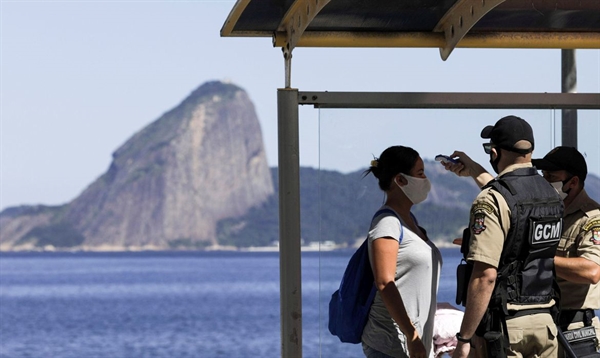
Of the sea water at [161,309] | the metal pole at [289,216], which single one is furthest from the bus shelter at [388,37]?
the sea water at [161,309]

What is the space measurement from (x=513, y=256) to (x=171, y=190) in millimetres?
161541

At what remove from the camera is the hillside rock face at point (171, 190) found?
16550 cm

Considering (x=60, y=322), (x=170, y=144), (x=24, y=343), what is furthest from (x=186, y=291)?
(x=170, y=144)

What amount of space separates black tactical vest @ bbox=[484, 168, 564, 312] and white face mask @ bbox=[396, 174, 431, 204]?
0.57 metres

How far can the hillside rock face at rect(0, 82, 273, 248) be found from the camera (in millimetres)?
165500

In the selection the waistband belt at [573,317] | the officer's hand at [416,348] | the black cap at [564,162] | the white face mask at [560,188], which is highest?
the black cap at [564,162]

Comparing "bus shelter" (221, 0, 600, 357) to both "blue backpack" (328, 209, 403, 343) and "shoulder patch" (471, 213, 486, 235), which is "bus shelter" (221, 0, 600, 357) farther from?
"shoulder patch" (471, 213, 486, 235)

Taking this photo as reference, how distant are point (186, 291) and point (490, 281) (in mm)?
91634

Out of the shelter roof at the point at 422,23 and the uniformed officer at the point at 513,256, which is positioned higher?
the shelter roof at the point at 422,23

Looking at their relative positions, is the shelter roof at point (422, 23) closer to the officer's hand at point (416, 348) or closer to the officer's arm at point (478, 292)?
the officer's arm at point (478, 292)

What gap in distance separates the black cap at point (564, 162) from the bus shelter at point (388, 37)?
0.38 metres

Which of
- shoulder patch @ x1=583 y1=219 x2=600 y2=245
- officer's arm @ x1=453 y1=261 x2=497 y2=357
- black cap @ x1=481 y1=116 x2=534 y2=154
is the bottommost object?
officer's arm @ x1=453 y1=261 x2=497 y2=357

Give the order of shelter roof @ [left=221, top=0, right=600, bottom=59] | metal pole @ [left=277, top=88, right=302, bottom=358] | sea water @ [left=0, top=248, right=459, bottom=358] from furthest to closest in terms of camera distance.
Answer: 1. sea water @ [left=0, top=248, right=459, bottom=358]
2. shelter roof @ [left=221, top=0, right=600, bottom=59]
3. metal pole @ [left=277, top=88, right=302, bottom=358]

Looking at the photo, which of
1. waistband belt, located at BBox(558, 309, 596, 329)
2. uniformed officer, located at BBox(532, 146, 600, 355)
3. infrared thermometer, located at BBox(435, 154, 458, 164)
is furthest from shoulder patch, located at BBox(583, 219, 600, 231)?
infrared thermometer, located at BBox(435, 154, 458, 164)
